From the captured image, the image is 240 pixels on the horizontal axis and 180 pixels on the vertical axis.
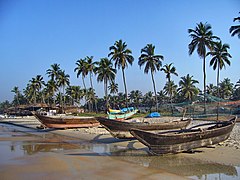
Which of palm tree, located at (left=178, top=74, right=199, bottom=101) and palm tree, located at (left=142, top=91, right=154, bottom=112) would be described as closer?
palm tree, located at (left=178, top=74, right=199, bottom=101)

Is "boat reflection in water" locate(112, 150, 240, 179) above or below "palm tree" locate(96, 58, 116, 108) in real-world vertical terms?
below

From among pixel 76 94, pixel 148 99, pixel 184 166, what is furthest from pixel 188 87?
pixel 184 166

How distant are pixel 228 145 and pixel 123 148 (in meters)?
5.91

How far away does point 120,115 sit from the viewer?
33.2 m

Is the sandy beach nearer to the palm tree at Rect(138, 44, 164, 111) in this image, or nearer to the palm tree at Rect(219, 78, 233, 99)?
the palm tree at Rect(138, 44, 164, 111)

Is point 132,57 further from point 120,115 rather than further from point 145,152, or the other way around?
point 145,152

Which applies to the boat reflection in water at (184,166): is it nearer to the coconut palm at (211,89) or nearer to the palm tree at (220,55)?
the palm tree at (220,55)

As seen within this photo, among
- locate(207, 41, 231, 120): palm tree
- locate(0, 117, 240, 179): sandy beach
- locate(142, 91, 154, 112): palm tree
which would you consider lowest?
locate(0, 117, 240, 179): sandy beach

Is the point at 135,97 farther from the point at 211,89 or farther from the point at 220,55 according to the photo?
the point at 220,55

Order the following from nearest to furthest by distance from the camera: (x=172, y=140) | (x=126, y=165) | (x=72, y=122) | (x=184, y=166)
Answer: (x=184, y=166)
(x=126, y=165)
(x=172, y=140)
(x=72, y=122)

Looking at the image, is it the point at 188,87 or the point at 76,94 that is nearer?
the point at 188,87

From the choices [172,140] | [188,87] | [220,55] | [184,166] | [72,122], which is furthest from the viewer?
[188,87]

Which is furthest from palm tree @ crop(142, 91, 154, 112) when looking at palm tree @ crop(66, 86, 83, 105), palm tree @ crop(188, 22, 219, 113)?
palm tree @ crop(188, 22, 219, 113)

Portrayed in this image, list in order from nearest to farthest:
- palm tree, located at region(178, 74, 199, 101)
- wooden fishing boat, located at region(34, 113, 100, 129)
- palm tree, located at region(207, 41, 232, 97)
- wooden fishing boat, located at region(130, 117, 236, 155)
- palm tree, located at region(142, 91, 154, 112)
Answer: wooden fishing boat, located at region(130, 117, 236, 155), wooden fishing boat, located at region(34, 113, 100, 129), palm tree, located at region(207, 41, 232, 97), palm tree, located at region(178, 74, 199, 101), palm tree, located at region(142, 91, 154, 112)
